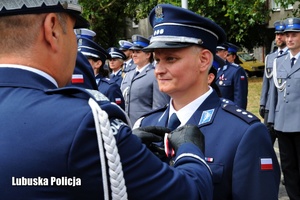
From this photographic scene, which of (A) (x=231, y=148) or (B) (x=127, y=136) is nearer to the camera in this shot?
(B) (x=127, y=136)

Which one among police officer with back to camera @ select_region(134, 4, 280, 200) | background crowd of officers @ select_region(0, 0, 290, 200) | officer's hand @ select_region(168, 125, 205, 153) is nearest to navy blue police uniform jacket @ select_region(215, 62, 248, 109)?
police officer with back to camera @ select_region(134, 4, 280, 200)

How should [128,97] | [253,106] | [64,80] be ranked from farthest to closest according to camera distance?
[253,106], [128,97], [64,80]

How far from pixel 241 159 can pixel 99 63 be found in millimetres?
4167

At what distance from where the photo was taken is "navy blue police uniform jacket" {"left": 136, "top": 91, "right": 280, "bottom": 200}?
2.21 metres

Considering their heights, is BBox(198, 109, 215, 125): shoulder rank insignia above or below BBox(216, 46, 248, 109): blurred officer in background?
above

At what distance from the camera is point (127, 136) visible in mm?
1418

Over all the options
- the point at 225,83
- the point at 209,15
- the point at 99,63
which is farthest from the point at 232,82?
the point at 209,15

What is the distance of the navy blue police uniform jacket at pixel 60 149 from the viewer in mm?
1330

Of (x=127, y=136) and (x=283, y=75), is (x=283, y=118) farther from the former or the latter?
(x=127, y=136)

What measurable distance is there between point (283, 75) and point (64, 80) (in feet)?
16.1

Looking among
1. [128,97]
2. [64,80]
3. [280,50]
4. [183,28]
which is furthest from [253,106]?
[64,80]

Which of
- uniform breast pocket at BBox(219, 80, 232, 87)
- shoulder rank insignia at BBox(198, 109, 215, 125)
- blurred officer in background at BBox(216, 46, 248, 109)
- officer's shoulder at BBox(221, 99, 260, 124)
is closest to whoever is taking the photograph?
officer's shoulder at BBox(221, 99, 260, 124)

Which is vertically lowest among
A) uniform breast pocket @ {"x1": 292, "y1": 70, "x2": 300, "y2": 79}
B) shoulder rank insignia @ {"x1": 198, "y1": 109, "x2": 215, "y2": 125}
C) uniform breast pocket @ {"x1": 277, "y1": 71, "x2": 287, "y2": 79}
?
uniform breast pocket @ {"x1": 277, "y1": 71, "x2": 287, "y2": 79}

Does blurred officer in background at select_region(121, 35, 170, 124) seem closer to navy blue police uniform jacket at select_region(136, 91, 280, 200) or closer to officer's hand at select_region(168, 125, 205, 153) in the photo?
navy blue police uniform jacket at select_region(136, 91, 280, 200)
